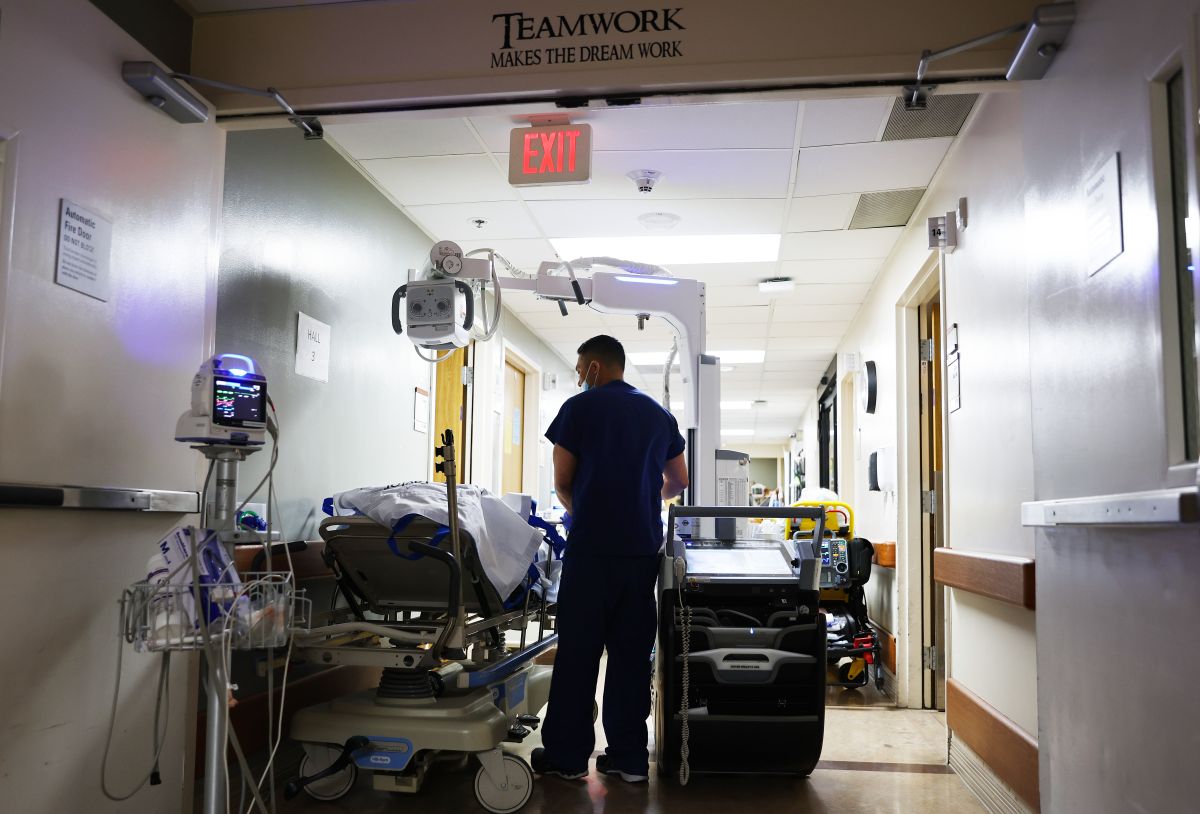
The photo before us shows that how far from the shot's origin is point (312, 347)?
3.99m

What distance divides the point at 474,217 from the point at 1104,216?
3.71m

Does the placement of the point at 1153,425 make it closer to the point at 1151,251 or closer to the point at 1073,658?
the point at 1151,251

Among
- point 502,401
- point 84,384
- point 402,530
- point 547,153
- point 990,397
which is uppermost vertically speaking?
point 547,153

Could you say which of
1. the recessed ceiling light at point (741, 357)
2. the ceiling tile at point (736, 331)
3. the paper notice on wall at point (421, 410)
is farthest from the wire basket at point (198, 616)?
the recessed ceiling light at point (741, 357)

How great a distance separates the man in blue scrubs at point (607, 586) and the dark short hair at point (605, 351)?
7.2 inches

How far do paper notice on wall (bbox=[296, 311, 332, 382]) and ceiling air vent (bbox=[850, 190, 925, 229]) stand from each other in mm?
2776

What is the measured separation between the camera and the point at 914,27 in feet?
8.87

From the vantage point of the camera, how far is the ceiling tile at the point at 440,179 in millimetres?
4359

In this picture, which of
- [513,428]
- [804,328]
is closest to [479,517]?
[513,428]

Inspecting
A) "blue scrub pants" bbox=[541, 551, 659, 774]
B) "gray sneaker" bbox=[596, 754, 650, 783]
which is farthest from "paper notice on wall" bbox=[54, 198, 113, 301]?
"gray sneaker" bbox=[596, 754, 650, 783]

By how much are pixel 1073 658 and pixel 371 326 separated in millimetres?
3477

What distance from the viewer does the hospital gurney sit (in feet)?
9.83

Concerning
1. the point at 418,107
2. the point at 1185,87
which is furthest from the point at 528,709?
the point at 1185,87

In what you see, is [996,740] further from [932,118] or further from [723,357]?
[723,357]
